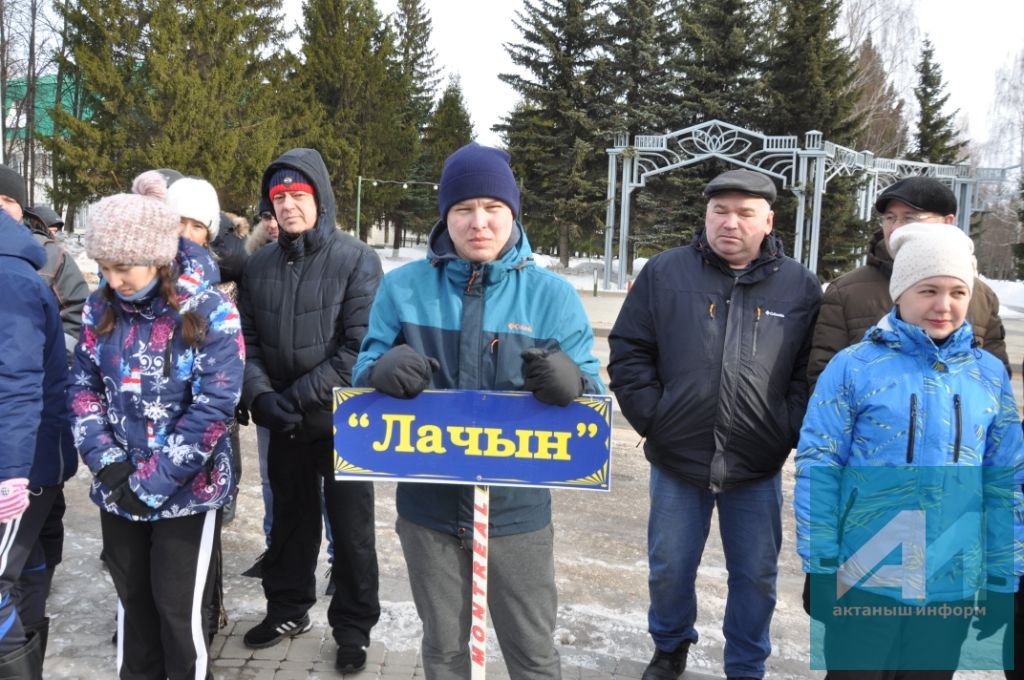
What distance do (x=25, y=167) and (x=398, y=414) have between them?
41350 millimetres

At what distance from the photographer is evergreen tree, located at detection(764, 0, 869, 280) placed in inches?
1235

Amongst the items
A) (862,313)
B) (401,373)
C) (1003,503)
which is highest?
(862,313)

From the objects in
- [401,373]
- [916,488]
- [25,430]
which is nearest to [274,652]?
[25,430]

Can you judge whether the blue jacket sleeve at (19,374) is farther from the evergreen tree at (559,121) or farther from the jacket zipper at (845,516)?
the evergreen tree at (559,121)

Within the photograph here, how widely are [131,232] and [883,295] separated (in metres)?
2.77

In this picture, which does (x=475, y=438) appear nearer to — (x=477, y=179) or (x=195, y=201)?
(x=477, y=179)

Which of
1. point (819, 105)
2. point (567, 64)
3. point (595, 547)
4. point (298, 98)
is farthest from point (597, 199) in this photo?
point (595, 547)

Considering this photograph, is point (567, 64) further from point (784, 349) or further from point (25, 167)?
point (784, 349)

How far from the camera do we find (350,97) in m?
42.6

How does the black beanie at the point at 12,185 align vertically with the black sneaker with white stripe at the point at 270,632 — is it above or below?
above

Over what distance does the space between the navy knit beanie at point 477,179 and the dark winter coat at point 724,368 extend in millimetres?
962

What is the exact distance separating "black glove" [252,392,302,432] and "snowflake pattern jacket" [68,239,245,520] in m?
0.46

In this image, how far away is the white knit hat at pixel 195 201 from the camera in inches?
142

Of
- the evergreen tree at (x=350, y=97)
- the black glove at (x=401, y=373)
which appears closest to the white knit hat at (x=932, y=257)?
the black glove at (x=401, y=373)
